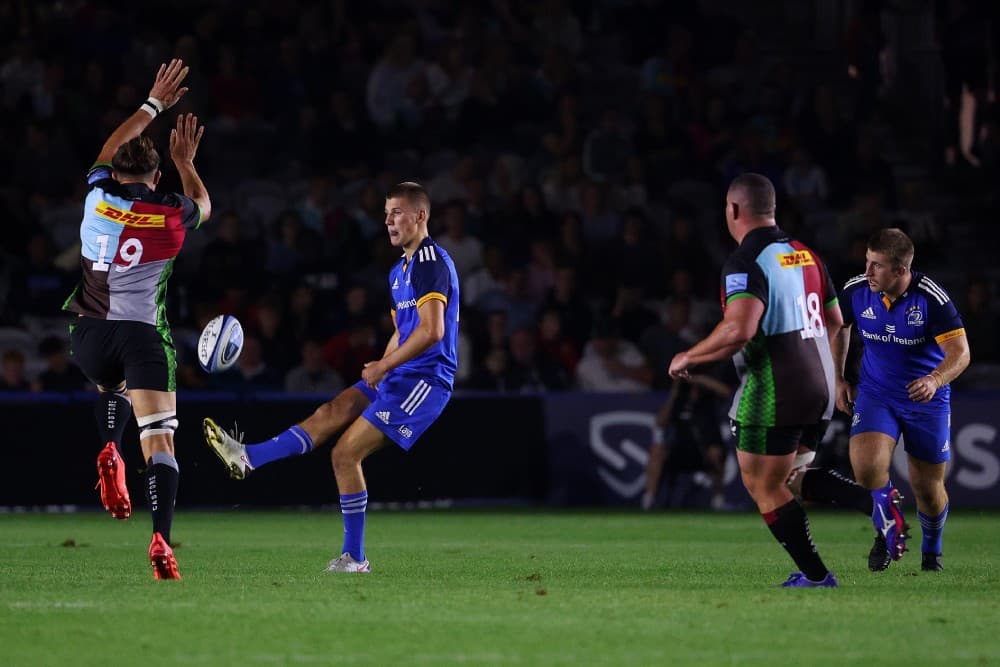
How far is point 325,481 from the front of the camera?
59.2 ft

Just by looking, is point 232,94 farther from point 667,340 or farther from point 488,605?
point 488,605

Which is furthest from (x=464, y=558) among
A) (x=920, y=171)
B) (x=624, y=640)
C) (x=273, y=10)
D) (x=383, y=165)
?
(x=920, y=171)

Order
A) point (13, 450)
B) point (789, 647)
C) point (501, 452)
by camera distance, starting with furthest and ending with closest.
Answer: point (501, 452), point (13, 450), point (789, 647)

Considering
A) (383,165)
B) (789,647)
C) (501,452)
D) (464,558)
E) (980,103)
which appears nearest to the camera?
(789,647)

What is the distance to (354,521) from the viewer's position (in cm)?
1018

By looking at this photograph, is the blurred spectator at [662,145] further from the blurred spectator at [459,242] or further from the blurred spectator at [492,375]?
the blurred spectator at [492,375]

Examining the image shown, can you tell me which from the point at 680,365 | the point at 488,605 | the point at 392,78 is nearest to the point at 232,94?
the point at 392,78

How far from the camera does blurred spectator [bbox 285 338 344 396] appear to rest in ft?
61.1

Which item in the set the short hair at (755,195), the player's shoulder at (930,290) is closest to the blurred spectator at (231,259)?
the player's shoulder at (930,290)

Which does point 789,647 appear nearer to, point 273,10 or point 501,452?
point 501,452

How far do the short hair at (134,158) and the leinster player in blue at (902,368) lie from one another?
14.7 ft

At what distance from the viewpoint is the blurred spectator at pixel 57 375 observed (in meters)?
18.2

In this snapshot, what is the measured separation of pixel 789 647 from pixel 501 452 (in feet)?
39.4

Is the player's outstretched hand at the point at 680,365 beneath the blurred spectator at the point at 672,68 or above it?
beneath
